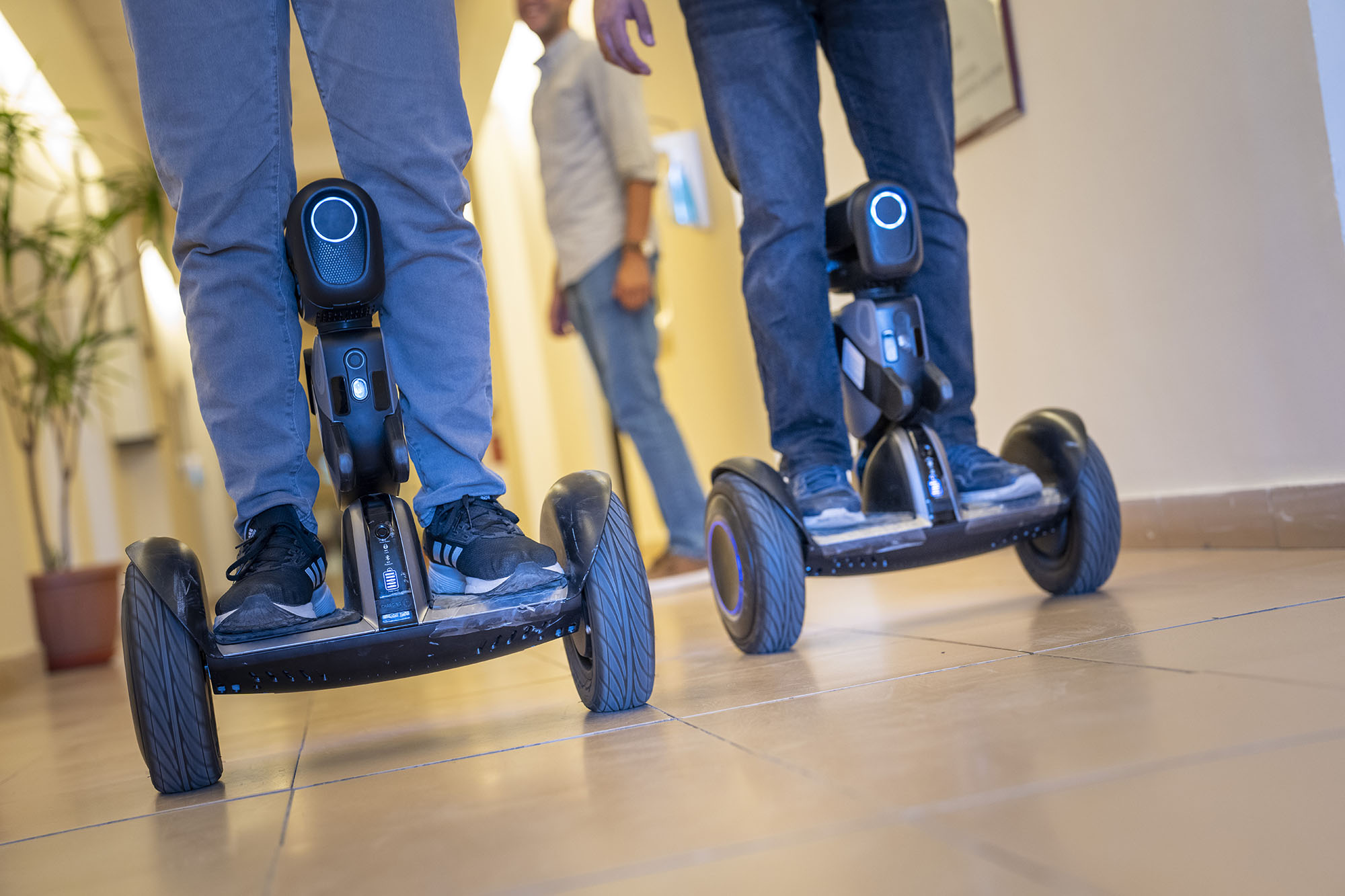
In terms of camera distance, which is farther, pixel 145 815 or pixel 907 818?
pixel 145 815

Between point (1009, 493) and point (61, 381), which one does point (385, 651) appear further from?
point (61, 381)

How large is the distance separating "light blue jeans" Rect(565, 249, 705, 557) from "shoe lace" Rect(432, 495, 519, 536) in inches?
71.3

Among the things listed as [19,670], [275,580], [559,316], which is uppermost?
[559,316]

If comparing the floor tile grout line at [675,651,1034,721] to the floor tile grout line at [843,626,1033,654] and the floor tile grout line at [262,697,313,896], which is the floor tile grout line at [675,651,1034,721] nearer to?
the floor tile grout line at [843,626,1033,654]

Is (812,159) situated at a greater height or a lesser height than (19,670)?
greater

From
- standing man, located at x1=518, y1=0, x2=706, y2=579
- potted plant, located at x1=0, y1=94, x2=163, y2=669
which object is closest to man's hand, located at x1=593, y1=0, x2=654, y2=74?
standing man, located at x1=518, y1=0, x2=706, y2=579

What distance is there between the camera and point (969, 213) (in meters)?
2.44

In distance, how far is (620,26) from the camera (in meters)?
1.36

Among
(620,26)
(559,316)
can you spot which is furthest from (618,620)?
(559,316)

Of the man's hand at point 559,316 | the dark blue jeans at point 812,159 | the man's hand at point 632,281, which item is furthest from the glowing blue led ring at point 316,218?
the man's hand at point 559,316

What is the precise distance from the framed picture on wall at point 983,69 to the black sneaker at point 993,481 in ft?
3.48

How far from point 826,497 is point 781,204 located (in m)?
0.39

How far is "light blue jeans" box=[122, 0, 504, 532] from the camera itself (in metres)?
1.01

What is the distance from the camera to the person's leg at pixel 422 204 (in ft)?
3.42
